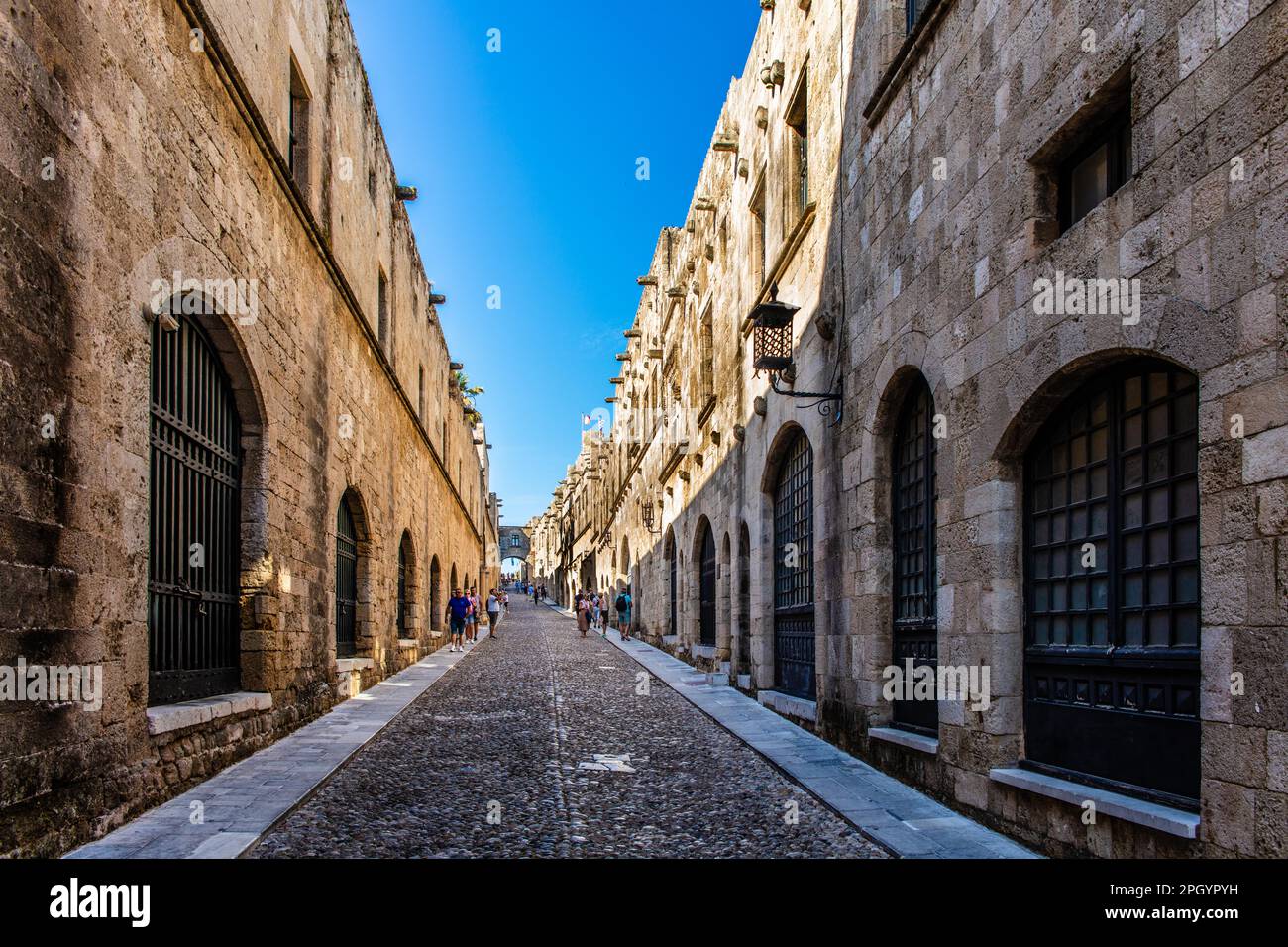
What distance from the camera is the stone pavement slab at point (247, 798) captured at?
16.3ft

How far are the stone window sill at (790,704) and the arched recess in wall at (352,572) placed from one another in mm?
5668

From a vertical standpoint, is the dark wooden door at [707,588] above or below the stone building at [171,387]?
below

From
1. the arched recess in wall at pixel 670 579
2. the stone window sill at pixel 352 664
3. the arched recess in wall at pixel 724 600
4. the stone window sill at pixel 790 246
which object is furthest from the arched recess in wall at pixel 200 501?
the arched recess in wall at pixel 670 579

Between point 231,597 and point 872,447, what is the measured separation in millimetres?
5608

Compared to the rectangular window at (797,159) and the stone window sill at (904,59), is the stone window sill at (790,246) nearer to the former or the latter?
the rectangular window at (797,159)

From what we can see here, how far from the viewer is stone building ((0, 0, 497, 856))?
4578mm

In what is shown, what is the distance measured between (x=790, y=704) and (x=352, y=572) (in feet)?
22.3

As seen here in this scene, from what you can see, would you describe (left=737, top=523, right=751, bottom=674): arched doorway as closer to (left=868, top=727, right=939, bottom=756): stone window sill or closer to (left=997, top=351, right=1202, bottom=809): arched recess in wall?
(left=868, top=727, right=939, bottom=756): stone window sill

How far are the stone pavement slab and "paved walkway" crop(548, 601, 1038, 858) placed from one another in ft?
11.5

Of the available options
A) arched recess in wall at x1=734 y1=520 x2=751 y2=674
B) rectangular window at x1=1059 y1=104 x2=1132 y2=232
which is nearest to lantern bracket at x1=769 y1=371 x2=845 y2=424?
rectangular window at x1=1059 y1=104 x2=1132 y2=232

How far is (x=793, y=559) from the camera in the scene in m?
11.2

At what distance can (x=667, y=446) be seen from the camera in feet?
72.8
